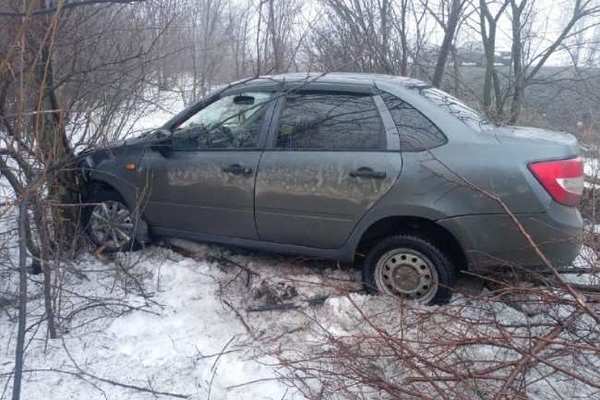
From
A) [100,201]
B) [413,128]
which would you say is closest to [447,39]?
[413,128]

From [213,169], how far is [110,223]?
1.18m

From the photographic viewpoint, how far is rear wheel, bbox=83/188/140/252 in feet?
13.5

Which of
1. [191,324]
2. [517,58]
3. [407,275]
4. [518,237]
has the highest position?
[517,58]

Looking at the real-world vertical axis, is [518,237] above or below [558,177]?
below

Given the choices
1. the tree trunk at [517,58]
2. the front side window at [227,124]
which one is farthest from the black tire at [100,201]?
the tree trunk at [517,58]

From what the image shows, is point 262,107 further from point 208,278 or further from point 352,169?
point 208,278

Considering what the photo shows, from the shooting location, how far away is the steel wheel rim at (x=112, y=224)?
4.12 meters

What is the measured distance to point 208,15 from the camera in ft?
33.2

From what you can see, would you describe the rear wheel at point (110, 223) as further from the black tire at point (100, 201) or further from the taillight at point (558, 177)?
the taillight at point (558, 177)

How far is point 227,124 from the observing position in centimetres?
373

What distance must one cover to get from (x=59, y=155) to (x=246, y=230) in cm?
145

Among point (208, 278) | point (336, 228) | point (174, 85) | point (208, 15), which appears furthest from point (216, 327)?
point (208, 15)

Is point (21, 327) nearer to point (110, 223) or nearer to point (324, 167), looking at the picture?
point (110, 223)

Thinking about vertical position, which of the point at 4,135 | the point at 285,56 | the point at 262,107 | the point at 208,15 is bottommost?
the point at 4,135
